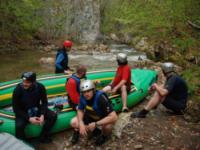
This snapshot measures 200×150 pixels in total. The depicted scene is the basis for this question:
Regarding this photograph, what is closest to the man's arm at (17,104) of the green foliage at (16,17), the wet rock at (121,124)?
the wet rock at (121,124)

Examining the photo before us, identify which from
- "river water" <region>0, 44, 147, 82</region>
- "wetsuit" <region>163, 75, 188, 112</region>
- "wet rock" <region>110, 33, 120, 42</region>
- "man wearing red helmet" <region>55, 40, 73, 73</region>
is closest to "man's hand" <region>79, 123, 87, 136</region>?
"wetsuit" <region>163, 75, 188, 112</region>

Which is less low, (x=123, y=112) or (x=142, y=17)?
(x=142, y=17)

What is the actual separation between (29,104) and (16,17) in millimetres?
15108

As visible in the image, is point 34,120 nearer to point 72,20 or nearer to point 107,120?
point 107,120

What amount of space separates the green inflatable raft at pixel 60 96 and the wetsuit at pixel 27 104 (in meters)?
0.15

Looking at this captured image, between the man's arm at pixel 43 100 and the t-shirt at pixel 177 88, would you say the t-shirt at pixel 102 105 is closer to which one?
the man's arm at pixel 43 100

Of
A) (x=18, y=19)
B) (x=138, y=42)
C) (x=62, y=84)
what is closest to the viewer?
(x=62, y=84)

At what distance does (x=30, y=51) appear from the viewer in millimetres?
20219

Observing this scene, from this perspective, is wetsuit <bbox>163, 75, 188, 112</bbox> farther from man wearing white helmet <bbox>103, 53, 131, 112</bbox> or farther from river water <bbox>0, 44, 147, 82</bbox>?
river water <bbox>0, 44, 147, 82</bbox>

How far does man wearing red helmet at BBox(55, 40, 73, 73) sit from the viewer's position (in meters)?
7.72

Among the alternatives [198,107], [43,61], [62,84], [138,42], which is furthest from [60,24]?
[198,107]

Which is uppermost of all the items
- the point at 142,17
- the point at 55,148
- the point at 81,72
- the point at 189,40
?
the point at 142,17

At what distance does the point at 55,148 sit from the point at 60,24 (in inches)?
967

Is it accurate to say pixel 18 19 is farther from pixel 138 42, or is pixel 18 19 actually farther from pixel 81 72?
pixel 81 72
